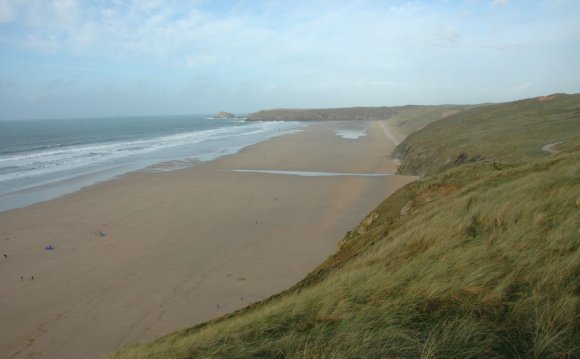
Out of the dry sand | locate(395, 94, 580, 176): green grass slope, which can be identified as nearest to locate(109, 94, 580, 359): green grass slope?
the dry sand

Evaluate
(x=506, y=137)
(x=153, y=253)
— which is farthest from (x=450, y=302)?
(x=506, y=137)

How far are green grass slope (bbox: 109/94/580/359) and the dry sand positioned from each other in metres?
5.05

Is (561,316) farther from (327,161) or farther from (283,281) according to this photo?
(327,161)

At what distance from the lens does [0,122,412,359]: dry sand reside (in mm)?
9680

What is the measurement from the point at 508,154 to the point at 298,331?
2081 cm

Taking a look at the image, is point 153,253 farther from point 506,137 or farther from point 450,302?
point 506,137

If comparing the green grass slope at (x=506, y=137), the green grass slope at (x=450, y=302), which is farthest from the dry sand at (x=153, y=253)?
the green grass slope at (x=450, y=302)

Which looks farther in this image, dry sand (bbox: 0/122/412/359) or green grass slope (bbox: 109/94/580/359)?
dry sand (bbox: 0/122/412/359)

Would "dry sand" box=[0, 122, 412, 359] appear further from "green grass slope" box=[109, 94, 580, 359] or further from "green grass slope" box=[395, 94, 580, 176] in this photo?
"green grass slope" box=[109, 94, 580, 359]

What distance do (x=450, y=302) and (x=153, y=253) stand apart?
464 inches

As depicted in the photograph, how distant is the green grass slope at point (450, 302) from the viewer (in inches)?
134

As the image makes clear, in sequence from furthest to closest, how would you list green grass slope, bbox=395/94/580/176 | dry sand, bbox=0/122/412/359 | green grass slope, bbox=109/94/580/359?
green grass slope, bbox=395/94/580/176
dry sand, bbox=0/122/412/359
green grass slope, bbox=109/94/580/359

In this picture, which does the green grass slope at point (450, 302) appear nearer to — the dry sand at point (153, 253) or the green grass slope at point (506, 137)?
the dry sand at point (153, 253)

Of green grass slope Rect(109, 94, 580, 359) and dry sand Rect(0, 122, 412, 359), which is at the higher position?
green grass slope Rect(109, 94, 580, 359)
